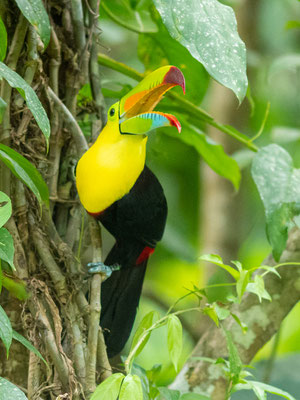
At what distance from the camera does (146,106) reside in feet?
3.72

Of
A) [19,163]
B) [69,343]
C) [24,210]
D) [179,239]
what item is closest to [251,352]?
[69,343]

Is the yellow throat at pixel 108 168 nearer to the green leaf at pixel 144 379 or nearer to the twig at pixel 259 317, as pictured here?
the green leaf at pixel 144 379

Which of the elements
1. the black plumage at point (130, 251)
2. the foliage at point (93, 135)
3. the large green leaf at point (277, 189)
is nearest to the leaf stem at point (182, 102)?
the foliage at point (93, 135)

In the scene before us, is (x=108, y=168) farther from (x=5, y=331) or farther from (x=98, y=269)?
(x=5, y=331)

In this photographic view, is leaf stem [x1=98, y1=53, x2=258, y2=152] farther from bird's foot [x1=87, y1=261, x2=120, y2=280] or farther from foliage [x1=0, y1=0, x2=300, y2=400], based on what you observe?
bird's foot [x1=87, y1=261, x2=120, y2=280]

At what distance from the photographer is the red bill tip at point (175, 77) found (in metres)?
1.01

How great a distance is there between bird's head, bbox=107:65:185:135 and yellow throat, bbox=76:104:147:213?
0.04ft

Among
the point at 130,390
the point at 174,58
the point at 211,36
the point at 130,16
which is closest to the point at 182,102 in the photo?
the point at 174,58

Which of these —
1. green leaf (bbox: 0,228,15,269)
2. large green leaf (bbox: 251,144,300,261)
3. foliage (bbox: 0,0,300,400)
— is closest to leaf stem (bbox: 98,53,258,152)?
foliage (bbox: 0,0,300,400)

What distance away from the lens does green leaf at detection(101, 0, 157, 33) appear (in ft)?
4.87

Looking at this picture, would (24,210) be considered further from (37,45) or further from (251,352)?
(251,352)

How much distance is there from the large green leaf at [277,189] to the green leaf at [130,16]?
429 mm

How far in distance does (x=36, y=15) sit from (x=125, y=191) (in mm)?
352

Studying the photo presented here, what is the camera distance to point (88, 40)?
1.26 meters
